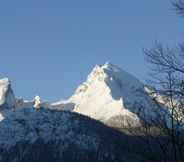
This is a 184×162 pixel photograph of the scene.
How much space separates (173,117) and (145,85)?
148 centimetres

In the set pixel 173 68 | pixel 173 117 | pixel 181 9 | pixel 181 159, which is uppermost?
pixel 181 9

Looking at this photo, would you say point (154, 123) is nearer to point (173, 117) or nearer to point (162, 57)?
point (173, 117)

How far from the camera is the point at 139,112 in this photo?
72.0 feet

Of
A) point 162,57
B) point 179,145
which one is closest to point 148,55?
point 162,57

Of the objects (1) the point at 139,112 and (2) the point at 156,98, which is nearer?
(2) the point at 156,98

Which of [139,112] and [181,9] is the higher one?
[181,9]

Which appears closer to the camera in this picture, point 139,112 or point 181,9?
point 181,9

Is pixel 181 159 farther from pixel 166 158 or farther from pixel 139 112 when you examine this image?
pixel 139 112

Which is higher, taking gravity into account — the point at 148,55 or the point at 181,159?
the point at 148,55

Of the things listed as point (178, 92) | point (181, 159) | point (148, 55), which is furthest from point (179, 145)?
point (148, 55)

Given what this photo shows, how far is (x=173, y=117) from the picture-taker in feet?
70.1

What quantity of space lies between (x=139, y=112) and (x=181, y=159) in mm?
2249

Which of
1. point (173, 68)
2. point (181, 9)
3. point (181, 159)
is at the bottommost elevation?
point (181, 159)

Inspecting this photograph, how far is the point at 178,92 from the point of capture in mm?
20516
